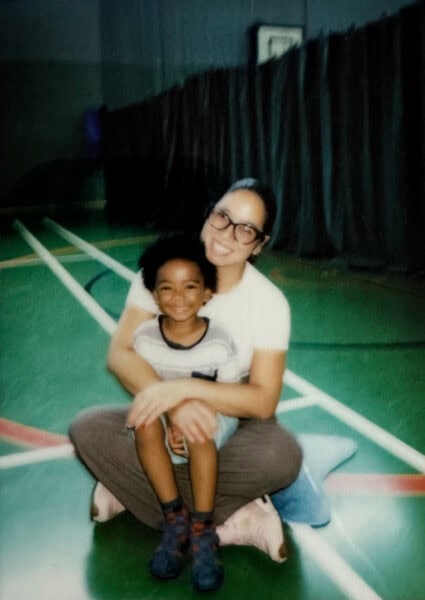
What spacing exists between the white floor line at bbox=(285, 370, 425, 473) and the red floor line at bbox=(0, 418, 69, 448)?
3.87 feet

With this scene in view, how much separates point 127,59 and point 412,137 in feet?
25.2

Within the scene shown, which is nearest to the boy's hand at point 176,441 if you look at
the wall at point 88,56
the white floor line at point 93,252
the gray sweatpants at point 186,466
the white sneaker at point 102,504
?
the gray sweatpants at point 186,466

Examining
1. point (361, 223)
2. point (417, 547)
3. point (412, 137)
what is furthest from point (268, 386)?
point (361, 223)

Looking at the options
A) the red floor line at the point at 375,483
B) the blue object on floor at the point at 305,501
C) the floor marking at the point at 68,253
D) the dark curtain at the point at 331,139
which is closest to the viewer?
the blue object on floor at the point at 305,501

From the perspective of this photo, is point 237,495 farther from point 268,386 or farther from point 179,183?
point 179,183

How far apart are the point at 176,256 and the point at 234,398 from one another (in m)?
0.42

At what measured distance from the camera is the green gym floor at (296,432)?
164 cm

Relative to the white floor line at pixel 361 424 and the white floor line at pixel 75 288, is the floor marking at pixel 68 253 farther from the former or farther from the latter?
the white floor line at pixel 361 424

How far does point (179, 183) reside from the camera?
9703mm

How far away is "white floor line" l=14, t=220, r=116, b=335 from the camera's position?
14.2 feet

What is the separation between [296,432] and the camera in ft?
8.34

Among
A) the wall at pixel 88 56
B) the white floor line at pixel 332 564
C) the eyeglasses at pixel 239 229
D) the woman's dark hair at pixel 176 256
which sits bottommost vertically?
the white floor line at pixel 332 564

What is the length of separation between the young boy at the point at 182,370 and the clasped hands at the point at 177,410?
0.03m

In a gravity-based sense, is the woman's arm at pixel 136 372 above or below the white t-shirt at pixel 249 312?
below
